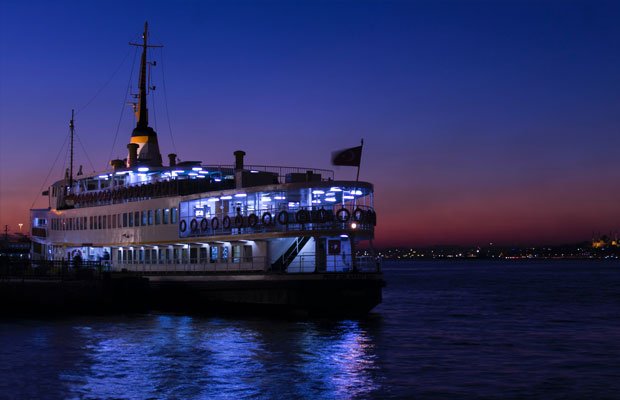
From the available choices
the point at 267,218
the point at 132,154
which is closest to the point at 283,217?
the point at 267,218

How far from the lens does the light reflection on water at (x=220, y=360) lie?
2188 centimetres

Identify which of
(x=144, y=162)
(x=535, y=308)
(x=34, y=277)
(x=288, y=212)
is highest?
(x=144, y=162)

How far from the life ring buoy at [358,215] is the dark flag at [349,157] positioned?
2290mm

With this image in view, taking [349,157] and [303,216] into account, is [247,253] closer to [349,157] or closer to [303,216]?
[303,216]

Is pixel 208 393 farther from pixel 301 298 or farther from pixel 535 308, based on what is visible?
pixel 535 308

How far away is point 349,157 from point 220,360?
15322 millimetres

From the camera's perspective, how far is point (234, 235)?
4044cm

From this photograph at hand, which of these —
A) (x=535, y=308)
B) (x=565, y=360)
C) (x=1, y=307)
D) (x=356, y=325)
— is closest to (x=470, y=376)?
(x=565, y=360)

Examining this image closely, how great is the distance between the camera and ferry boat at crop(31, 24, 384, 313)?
3747 centimetres

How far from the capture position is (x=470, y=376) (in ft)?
80.8

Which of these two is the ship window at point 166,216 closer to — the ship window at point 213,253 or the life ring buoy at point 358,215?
the ship window at point 213,253

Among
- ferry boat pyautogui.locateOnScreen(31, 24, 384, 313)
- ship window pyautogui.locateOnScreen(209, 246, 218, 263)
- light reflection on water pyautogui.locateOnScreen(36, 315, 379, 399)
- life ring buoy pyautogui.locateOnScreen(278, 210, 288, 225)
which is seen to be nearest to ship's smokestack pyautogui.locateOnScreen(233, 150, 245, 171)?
ferry boat pyautogui.locateOnScreen(31, 24, 384, 313)

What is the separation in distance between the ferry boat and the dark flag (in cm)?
97

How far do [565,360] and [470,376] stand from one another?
595 centimetres
